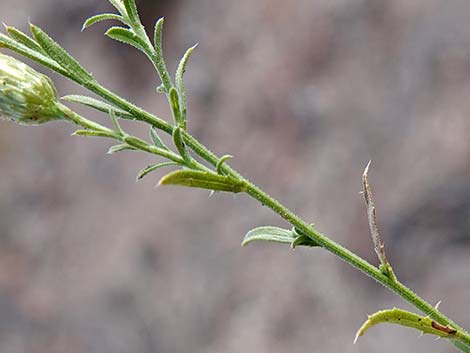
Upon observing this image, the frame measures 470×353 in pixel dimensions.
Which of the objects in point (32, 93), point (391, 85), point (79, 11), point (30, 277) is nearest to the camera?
point (32, 93)

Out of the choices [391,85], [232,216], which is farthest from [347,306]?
[391,85]

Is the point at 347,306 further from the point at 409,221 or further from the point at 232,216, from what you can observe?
the point at 232,216

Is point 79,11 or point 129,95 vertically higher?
point 79,11

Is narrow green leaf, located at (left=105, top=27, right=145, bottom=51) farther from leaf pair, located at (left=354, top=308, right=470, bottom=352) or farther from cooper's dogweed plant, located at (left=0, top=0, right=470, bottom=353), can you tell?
leaf pair, located at (left=354, top=308, right=470, bottom=352)

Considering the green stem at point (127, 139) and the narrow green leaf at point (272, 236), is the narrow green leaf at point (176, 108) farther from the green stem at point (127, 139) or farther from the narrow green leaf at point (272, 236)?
the narrow green leaf at point (272, 236)

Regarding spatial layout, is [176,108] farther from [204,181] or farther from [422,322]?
[422,322]

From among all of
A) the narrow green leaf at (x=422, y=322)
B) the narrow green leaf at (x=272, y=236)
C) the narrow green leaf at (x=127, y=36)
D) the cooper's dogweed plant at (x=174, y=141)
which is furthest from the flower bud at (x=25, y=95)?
the narrow green leaf at (x=422, y=322)

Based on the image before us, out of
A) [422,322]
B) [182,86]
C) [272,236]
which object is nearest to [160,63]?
[182,86]
